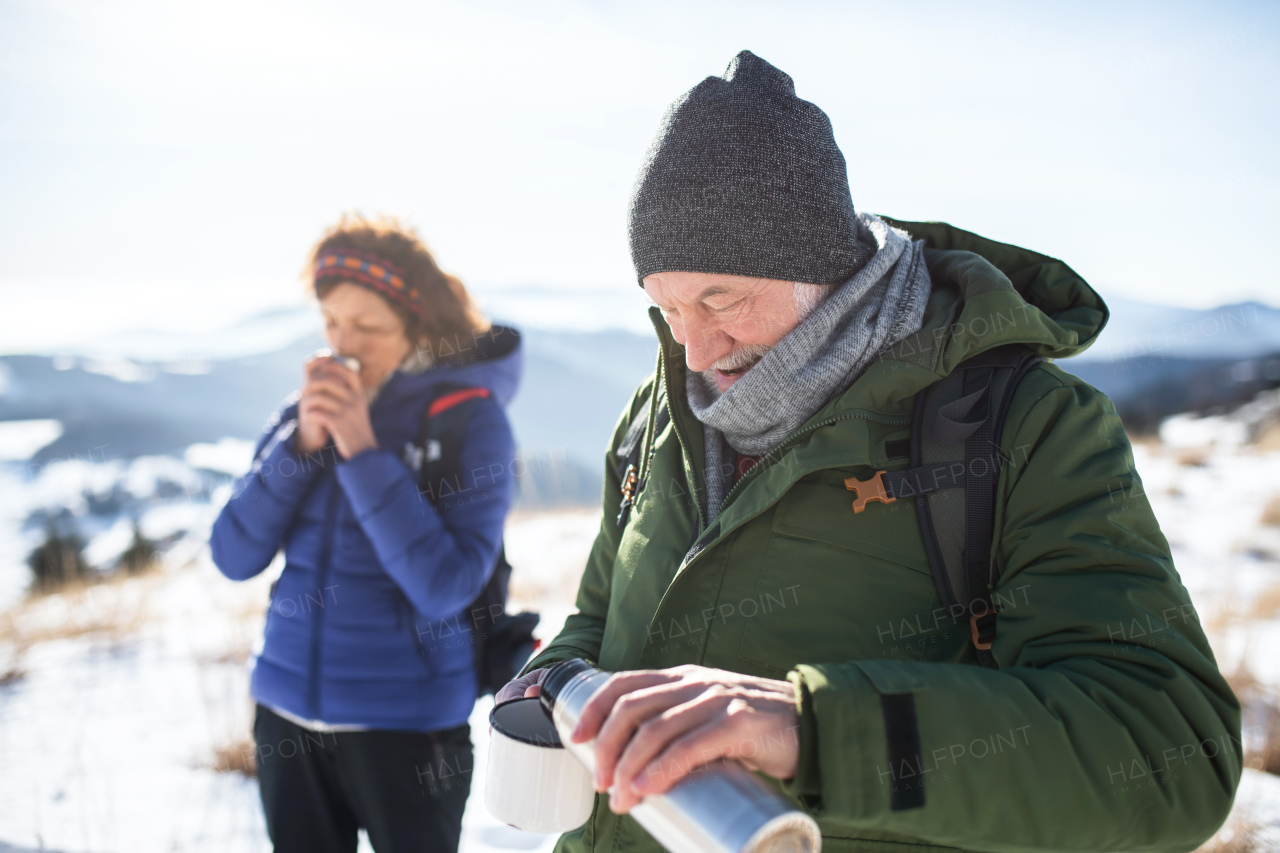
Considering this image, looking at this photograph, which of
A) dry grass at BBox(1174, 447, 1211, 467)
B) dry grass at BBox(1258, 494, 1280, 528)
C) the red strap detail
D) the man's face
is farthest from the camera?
dry grass at BBox(1174, 447, 1211, 467)

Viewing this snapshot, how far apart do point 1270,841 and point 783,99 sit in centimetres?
347

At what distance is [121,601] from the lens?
6.85 meters

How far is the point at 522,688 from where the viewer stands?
144cm

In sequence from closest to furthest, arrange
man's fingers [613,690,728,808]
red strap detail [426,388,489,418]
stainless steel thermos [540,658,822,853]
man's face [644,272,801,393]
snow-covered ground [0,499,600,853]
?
stainless steel thermos [540,658,822,853]
man's fingers [613,690,728,808]
man's face [644,272,801,393]
red strap detail [426,388,489,418]
snow-covered ground [0,499,600,853]

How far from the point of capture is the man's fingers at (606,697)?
0.90 m

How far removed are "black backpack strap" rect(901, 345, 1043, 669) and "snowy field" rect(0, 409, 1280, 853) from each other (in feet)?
9.47

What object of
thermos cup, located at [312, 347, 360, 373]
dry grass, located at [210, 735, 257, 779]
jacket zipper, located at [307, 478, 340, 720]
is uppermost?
thermos cup, located at [312, 347, 360, 373]

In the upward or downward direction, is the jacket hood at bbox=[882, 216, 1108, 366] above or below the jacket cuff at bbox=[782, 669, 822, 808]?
above

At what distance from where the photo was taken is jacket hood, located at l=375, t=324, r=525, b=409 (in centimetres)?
269

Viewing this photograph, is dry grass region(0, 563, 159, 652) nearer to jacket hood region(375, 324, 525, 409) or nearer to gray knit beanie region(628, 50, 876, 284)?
jacket hood region(375, 324, 525, 409)

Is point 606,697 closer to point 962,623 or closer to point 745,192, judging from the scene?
point 962,623

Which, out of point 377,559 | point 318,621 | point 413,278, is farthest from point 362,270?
point 318,621

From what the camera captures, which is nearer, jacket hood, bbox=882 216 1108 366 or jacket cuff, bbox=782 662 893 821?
jacket cuff, bbox=782 662 893 821

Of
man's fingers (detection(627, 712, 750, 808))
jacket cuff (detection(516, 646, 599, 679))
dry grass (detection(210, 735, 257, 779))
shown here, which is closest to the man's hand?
man's fingers (detection(627, 712, 750, 808))
